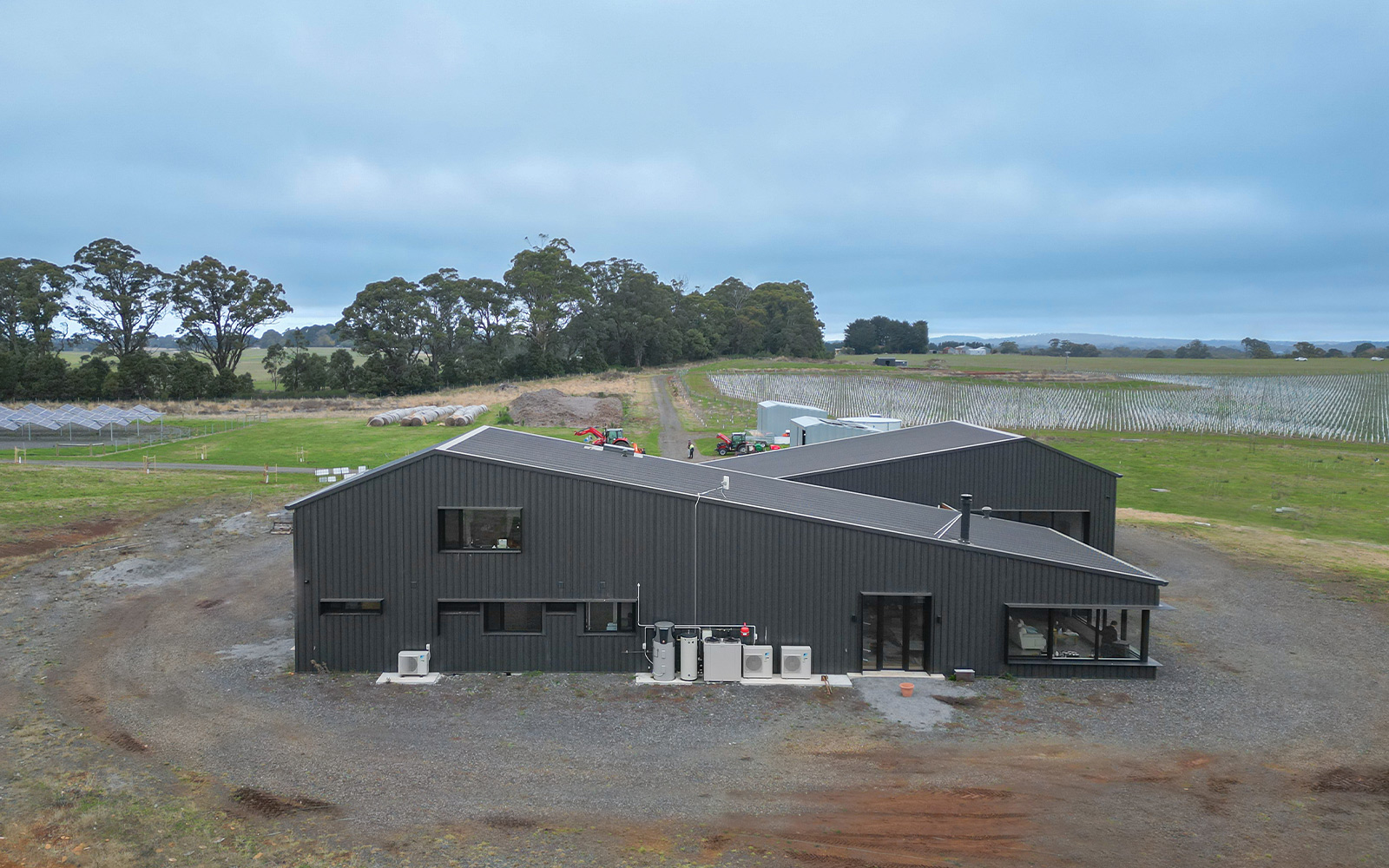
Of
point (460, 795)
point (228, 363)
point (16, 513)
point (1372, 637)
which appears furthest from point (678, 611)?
point (228, 363)

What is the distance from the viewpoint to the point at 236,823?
11.5 meters

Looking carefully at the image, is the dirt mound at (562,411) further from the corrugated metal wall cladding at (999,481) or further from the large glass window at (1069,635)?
the large glass window at (1069,635)

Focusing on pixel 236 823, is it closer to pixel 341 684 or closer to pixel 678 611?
pixel 341 684

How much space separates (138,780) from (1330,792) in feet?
62.5

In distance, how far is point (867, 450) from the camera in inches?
1120

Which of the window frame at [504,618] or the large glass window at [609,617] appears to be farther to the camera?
the large glass window at [609,617]

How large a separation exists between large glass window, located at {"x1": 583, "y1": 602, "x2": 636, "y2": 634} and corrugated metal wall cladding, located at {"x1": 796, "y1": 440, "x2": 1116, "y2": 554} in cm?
928

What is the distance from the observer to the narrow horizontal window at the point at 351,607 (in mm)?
17531

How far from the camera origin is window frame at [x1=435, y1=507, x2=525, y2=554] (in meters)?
17.5

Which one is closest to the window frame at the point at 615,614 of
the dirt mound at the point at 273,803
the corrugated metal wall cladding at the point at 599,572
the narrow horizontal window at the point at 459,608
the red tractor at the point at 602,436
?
the corrugated metal wall cladding at the point at 599,572

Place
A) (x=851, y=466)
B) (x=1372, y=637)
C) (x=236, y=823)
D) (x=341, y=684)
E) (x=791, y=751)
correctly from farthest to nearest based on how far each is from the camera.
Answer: (x=851, y=466), (x=1372, y=637), (x=341, y=684), (x=791, y=751), (x=236, y=823)

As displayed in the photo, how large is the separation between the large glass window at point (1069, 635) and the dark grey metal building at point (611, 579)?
55 mm

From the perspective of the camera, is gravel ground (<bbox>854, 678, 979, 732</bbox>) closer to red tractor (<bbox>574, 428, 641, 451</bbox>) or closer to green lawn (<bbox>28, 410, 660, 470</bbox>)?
red tractor (<bbox>574, 428, 641, 451</bbox>)

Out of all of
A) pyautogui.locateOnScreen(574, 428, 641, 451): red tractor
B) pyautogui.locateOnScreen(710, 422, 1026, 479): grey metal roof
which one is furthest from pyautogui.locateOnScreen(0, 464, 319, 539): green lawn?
pyautogui.locateOnScreen(710, 422, 1026, 479): grey metal roof
